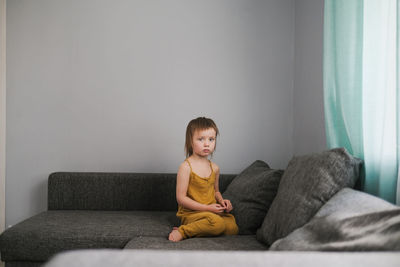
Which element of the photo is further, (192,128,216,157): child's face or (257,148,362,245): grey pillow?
(192,128,216,157): child's face

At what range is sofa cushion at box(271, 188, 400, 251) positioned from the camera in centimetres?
80

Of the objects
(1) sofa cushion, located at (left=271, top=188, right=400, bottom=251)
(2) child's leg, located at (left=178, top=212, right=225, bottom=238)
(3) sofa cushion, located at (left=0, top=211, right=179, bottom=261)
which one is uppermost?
(1) sofa cushion, located at (left=271, top=188, right=400, bottom=251)

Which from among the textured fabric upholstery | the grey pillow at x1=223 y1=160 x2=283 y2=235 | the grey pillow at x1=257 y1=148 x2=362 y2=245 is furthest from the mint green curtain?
the textured fabric upholstery

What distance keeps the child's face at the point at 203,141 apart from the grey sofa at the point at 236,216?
0.29 m

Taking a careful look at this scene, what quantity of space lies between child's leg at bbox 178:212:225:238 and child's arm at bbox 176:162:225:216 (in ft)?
0.30

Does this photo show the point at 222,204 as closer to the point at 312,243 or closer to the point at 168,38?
the point at 312,243

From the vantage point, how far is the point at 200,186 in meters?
1.96

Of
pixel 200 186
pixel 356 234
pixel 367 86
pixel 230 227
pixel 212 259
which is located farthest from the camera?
pixel 200 186

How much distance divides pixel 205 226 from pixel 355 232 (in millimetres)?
957

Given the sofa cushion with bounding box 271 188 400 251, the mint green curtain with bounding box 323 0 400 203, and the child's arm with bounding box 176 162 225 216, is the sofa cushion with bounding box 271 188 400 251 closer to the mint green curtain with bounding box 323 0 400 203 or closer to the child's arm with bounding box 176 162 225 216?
the mint green curtain with bounding box 323 0 400 203

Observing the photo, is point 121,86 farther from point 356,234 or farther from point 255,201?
point 356,234

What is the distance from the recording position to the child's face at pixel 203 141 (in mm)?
1963

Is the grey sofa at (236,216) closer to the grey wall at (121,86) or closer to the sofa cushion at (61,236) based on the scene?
the sofa cushion at (61,236)

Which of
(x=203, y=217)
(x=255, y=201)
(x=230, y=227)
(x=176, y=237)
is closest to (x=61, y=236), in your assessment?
(x=176, y=237)
